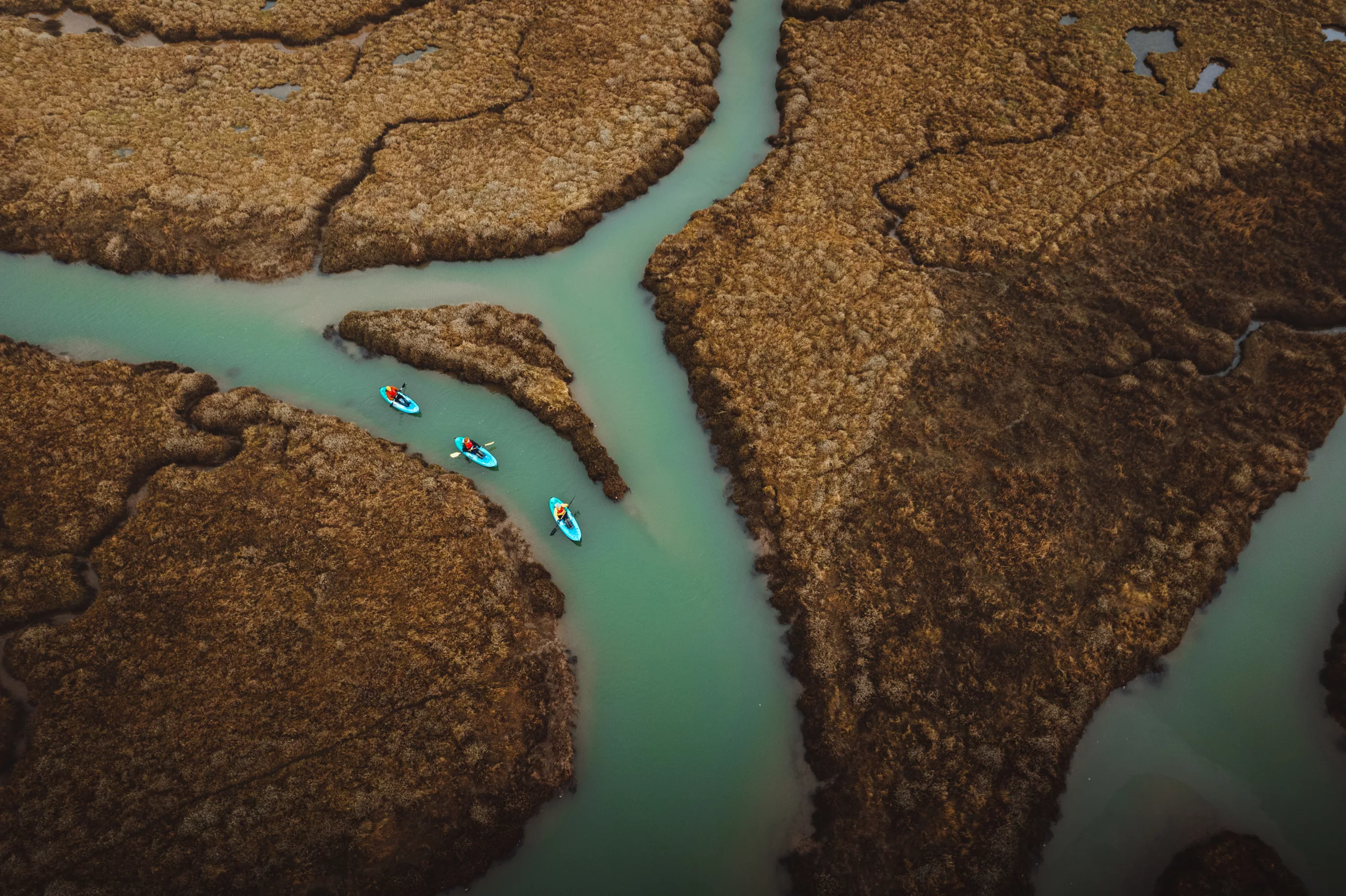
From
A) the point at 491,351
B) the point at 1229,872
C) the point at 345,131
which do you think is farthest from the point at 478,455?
the point at 1229,872

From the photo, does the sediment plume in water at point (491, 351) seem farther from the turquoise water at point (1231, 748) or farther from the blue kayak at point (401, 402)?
the turquoise water at point (1231, 748)

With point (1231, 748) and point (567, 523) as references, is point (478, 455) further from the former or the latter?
point (1231, 748)

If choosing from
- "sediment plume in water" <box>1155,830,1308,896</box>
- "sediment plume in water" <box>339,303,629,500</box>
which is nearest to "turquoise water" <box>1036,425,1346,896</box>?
"sediment plume in water" <box>1155,830,1308,896</box>

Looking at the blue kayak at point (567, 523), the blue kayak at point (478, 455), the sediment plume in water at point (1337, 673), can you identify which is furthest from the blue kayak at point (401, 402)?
the sediment plume in water at point (1337, 673)

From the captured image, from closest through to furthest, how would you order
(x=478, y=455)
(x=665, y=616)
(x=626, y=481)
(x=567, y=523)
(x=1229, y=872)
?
(x=1229, y=872) → (x=665, y=616) → (x=567, y=523) → (x=478, y=455) → (x=626, y=481)

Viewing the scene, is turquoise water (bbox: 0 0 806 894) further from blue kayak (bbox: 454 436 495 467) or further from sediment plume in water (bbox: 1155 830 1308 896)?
sediment plume in water (bbox: 1155 830 1308 896)
